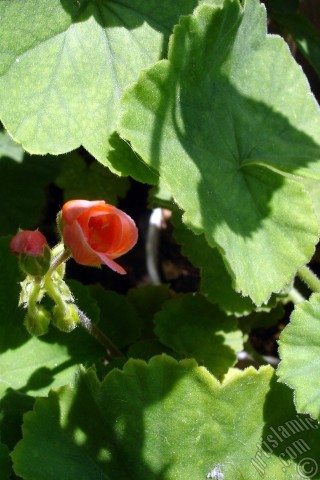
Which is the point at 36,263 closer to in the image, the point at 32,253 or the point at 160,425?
the point at 32,253

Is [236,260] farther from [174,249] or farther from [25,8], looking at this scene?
[174,249]

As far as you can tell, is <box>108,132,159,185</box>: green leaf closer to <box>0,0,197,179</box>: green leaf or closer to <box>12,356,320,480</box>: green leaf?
<box>0,0,197,179</box>: green leaf

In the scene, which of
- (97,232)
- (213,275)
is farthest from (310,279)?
(97,232)

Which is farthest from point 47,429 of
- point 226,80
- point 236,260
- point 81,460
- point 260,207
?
point 226,80

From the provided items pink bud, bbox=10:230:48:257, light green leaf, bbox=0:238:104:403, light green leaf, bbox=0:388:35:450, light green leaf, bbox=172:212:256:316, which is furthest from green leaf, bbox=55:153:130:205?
pink bud, bbox=10:230:48:257

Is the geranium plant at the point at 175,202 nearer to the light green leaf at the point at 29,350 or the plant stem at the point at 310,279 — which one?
the light green leaf at the point at 29,350

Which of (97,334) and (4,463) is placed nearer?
(4,463)
